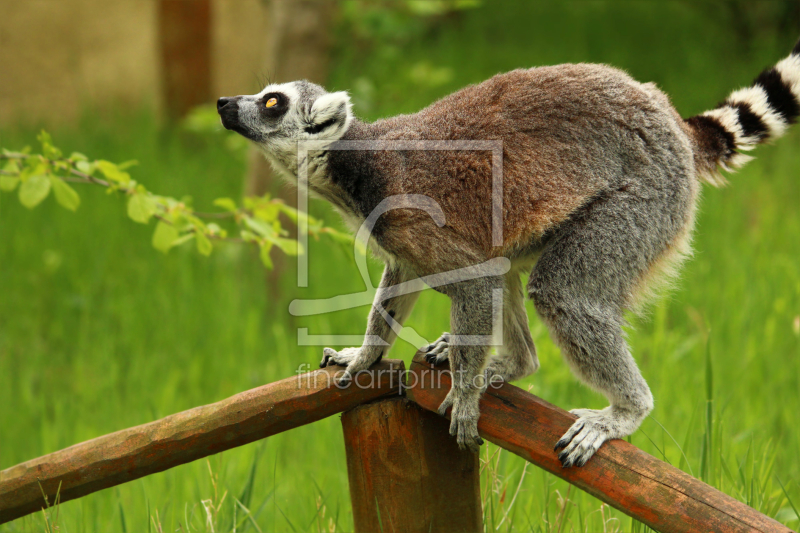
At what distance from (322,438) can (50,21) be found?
24.7ft

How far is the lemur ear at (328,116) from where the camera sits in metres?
2.47

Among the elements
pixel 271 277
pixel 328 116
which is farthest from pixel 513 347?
pixel 271 277

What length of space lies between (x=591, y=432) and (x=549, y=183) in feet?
2.80

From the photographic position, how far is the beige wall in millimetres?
8852

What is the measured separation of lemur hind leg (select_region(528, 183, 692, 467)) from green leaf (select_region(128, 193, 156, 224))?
1391 mm

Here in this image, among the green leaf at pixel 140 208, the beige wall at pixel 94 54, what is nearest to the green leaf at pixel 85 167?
the green leaf at pixel 140 208

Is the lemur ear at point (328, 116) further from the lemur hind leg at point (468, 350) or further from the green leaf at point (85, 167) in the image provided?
the green leaf at point (85, 167)

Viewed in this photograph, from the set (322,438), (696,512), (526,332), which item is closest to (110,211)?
(322,438)

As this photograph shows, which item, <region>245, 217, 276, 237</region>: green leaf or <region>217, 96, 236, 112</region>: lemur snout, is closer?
<region>217, 96, 236, 112</region>: lemur snout

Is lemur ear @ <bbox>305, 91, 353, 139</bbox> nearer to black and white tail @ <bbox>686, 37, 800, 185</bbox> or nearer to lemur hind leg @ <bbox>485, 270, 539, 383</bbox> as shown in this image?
lemur hind leg @ <bbox>485, 270, 539, 383</bbox>

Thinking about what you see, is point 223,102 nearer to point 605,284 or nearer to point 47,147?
point 47,147

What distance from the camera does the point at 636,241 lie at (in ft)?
7.80

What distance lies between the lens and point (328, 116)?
247 centimetres

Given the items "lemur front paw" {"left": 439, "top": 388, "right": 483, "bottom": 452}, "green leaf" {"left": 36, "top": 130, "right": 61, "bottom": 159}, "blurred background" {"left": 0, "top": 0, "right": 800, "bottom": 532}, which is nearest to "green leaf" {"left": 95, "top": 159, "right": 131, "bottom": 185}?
"green leaf" {"left": 36, "top": 130, "right": 61, "bottom": 159}
